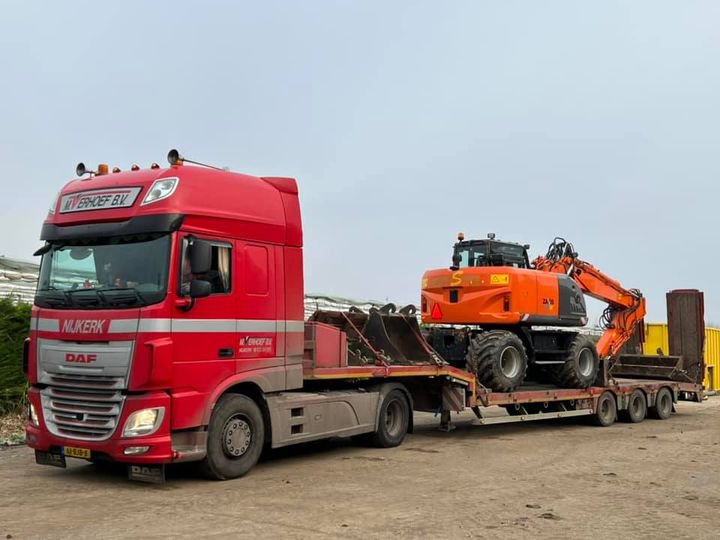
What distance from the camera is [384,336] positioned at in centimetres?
1255

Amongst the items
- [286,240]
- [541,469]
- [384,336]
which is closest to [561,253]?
[384,336]

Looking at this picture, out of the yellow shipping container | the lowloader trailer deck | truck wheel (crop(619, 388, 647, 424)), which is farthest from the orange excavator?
the yellow shipping container

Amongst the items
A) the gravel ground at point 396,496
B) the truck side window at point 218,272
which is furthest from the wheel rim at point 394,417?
the truck side window at point 218,272

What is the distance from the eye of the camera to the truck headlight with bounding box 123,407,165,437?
26.0ft

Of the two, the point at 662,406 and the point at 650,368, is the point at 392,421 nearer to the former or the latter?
the point at 662,406

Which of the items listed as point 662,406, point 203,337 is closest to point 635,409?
point 662,406

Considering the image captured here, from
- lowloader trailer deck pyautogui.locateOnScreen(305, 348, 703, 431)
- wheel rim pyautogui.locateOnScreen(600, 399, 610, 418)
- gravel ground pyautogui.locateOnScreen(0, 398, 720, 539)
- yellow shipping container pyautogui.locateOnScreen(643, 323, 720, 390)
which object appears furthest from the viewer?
yellow shipping container pyautogui.locateOnScreen(643, 323, 720, 390)

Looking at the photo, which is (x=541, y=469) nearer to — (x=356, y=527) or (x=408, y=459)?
(x=408, y=459)

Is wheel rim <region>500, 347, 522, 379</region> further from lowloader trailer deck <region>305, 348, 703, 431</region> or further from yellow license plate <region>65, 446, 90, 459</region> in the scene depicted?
yellow license plate <region>65, 446, 90, 459</region>

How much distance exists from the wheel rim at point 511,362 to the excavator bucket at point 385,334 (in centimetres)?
174

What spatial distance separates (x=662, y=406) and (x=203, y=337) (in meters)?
12.7

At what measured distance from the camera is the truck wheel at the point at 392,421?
11.5m

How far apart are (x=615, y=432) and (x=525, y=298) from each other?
327 centimetres

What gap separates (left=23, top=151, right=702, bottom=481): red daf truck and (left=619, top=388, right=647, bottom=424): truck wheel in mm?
8671
